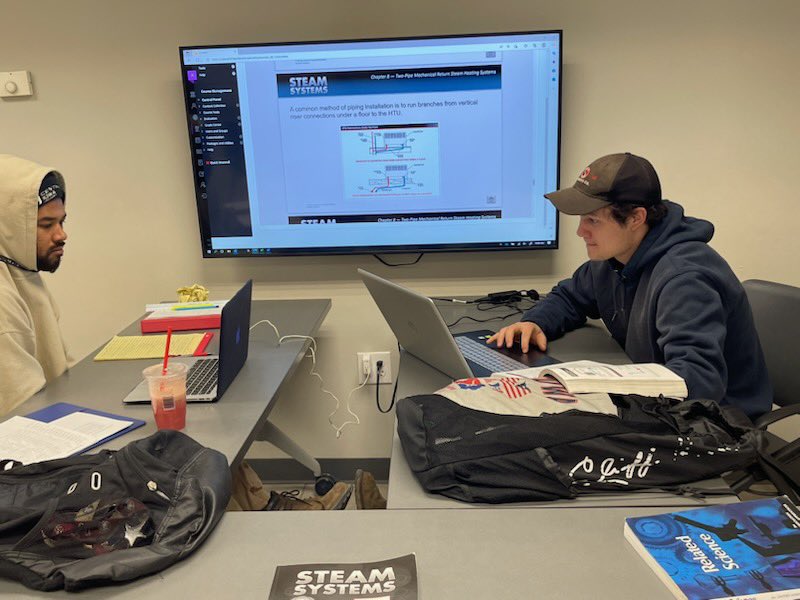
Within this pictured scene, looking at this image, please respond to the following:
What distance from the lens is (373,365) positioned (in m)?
2.79

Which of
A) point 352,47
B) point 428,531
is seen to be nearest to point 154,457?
point 428,531

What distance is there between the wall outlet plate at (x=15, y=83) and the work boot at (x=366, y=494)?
2035 mm

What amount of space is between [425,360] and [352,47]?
1.27 metres

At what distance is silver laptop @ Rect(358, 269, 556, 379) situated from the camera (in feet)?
5.16

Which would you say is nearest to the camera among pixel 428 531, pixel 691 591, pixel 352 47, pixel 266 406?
pixel 691 591

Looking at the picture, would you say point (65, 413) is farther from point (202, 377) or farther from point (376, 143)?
point (376, 143)

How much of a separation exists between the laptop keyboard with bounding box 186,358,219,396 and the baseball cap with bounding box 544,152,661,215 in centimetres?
111

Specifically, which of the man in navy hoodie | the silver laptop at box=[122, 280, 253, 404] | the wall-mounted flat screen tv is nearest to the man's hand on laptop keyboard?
the man in navy hoodie

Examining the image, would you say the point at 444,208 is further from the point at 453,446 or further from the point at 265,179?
the point at 453,446

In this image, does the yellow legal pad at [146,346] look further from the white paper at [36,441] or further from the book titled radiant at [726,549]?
the book titled radiant at [726,549]

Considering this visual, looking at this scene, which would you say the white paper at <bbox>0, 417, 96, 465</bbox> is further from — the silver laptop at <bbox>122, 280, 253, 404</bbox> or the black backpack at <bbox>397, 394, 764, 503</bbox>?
the black backpack at <bbox>397, 394, 764, 503</bbox>

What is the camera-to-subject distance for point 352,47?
238 cm

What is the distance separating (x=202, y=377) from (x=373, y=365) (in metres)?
1.13

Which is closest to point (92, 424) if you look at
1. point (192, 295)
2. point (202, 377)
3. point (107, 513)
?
point (202, 377)
